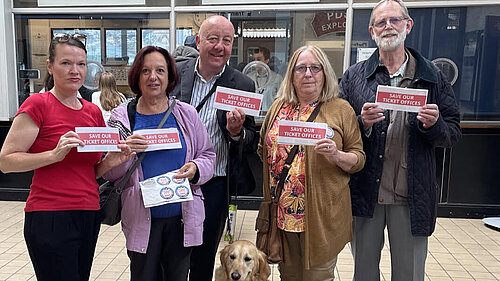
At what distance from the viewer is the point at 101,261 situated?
444cm

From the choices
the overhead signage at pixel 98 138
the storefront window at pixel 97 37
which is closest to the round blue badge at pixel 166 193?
the overhead signage at pixel 98 138

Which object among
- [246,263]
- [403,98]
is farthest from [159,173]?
[403,98]

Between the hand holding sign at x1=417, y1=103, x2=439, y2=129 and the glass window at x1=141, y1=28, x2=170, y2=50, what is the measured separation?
5178 millimetres

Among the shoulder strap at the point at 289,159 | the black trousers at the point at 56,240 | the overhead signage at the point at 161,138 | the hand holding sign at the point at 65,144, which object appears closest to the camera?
the hand holding sign at the point at 65,144

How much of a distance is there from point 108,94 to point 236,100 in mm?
3953

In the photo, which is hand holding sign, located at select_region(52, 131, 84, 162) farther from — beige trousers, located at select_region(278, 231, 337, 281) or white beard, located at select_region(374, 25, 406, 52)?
white beard, located at select_region(374, 25, 406, 52)

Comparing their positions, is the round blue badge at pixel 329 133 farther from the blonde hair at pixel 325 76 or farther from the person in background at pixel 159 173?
the person in background at pixel 159 173

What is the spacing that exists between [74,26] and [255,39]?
3.20 m

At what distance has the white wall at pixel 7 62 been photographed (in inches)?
255

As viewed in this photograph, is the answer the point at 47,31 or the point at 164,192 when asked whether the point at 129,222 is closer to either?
the point at 164,192

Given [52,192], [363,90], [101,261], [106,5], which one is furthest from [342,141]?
[106,5]

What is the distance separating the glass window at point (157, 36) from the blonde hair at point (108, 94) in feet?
3.82

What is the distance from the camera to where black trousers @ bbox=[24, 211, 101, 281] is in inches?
81.4

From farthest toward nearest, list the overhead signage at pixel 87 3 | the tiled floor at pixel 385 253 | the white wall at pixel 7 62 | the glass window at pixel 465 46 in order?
the overhead signage at pixel 87 3
the white wall at pixel 7 62
the glass window at pixel 465 46
the tiled floor at pixel 385 253
